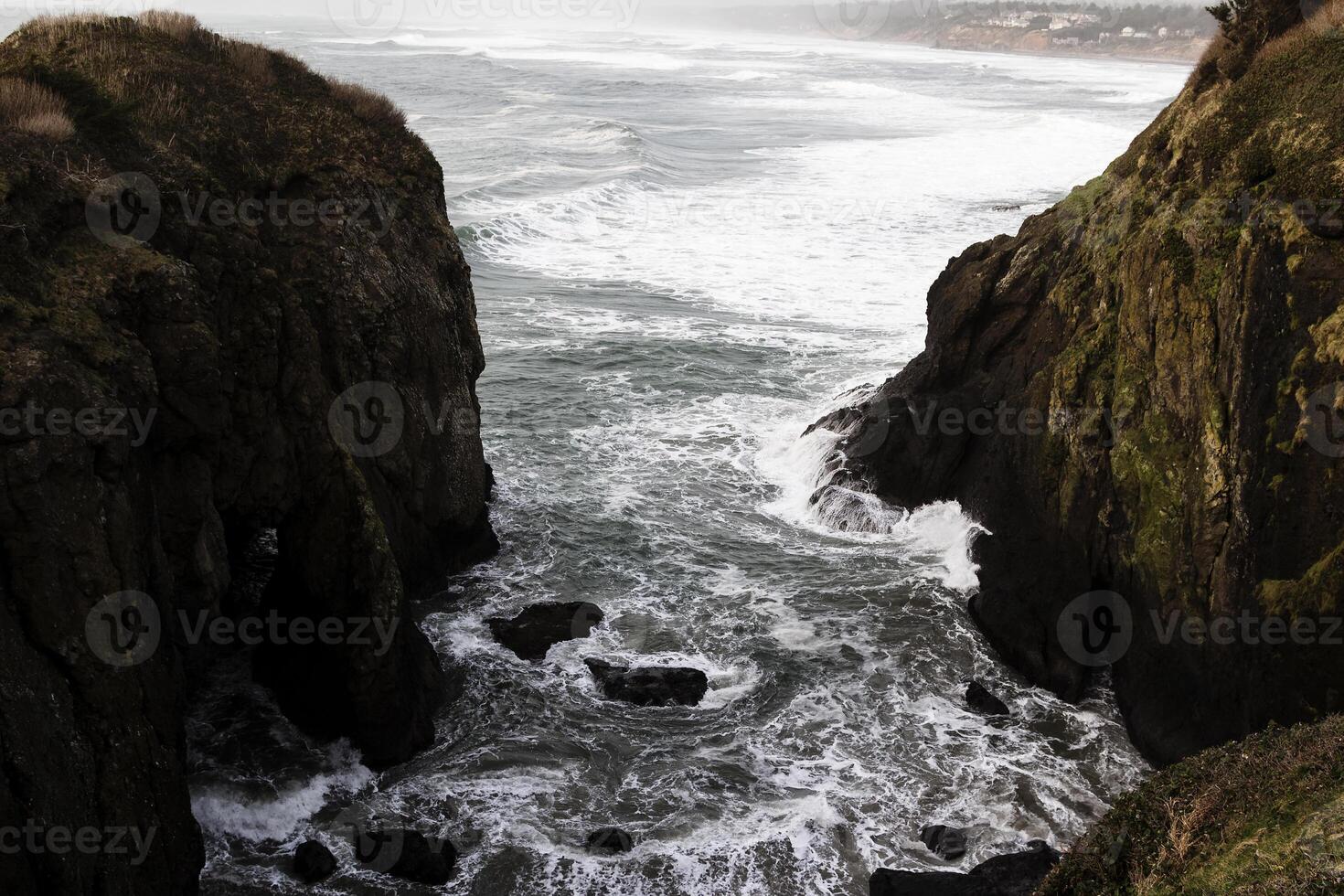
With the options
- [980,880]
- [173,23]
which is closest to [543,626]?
[980,880]

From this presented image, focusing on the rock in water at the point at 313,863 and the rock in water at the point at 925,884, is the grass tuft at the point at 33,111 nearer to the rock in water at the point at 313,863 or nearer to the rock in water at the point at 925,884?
the rock in water at the point at 313,863

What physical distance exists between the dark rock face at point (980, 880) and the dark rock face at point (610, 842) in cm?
307

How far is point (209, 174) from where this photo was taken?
17.5 m

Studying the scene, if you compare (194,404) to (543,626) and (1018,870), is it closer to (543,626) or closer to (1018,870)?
(543,626)

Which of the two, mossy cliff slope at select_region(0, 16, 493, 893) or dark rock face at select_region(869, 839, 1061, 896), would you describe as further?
dark rock face at select_region(869, 839, 1061, 896)

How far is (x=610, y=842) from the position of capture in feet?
48.9

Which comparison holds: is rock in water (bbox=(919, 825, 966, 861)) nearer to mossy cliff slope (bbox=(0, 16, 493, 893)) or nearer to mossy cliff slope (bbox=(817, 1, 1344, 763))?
mossy cliff slope (bbox=(817, 1, 1344, 763))

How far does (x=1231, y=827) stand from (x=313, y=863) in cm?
1036

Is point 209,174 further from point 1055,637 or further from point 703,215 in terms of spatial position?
point 703,215

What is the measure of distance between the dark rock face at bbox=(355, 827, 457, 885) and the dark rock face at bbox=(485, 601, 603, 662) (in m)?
4.62

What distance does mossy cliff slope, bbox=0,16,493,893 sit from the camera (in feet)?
40.6

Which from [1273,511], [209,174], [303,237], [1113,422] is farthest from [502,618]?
[1273,511]

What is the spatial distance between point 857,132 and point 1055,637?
6714 centimetres

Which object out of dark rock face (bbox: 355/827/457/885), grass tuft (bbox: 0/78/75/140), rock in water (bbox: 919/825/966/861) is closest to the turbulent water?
rock in water (bbox: 919/825/966/861)
